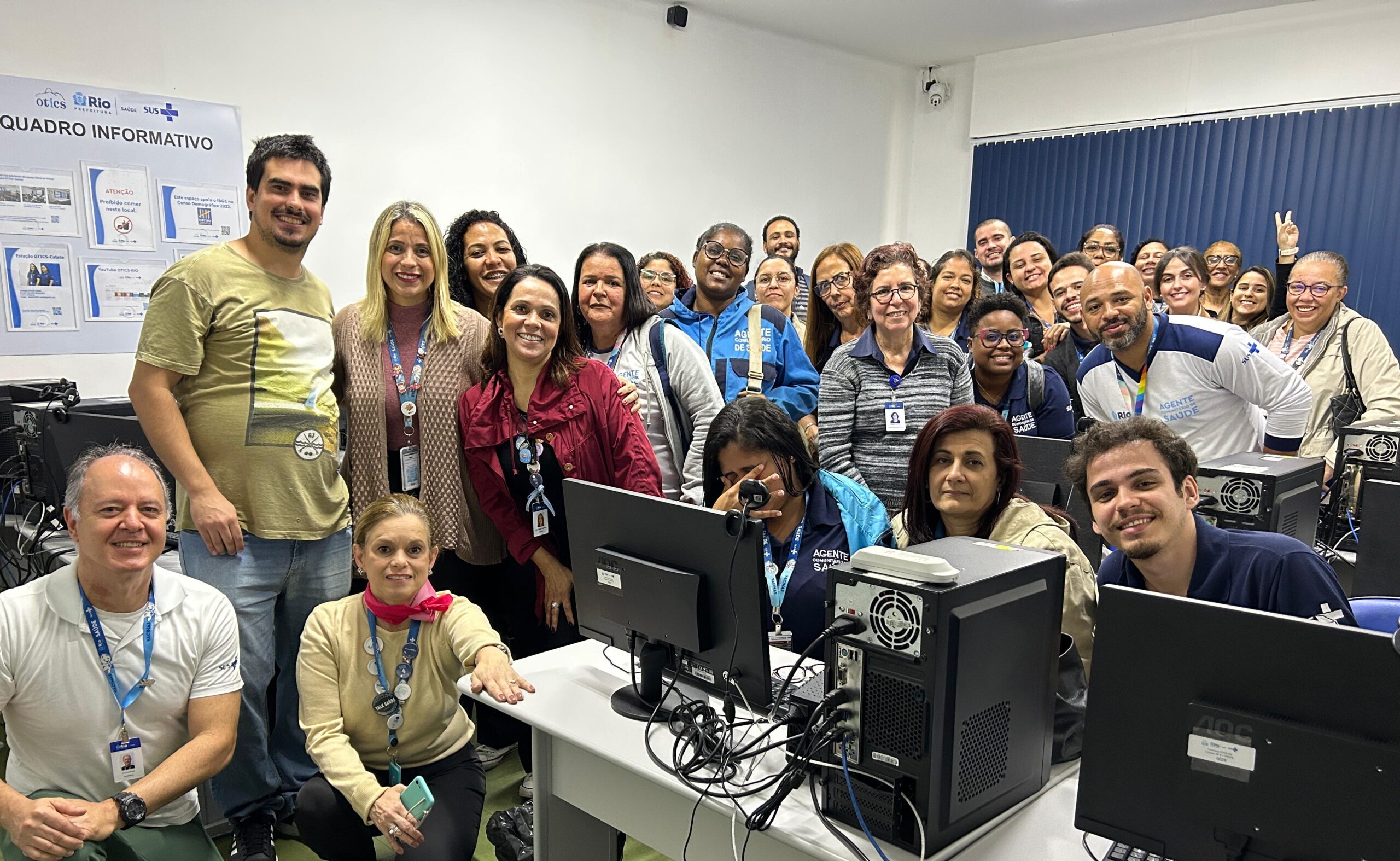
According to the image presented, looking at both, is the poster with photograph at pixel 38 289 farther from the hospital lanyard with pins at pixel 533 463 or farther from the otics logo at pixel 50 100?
the hospital lanyard with pins at pixel 533 463

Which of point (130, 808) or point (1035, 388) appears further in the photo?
point (1035, 388)

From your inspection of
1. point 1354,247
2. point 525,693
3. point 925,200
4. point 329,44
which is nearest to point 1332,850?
point 525,693

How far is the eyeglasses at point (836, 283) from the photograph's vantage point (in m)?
4.09

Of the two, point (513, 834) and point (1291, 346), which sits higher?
point (1291, 346)

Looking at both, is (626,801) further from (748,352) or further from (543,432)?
(748,352)

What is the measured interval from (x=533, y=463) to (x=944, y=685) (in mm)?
1535

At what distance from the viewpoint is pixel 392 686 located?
216 centimetres

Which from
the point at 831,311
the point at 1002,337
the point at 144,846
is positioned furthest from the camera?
the point at 831,311

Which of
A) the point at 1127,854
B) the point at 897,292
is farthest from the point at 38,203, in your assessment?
the point at 1127,854

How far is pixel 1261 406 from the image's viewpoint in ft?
10.3

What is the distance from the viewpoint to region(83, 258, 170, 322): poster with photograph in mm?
4047

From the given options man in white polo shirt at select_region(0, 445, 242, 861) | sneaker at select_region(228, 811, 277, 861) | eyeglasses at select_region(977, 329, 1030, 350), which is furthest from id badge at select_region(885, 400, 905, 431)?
sneaker at select_region(228, 811, 277, 861)

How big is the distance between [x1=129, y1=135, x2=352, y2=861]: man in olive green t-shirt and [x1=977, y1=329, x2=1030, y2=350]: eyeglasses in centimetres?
218

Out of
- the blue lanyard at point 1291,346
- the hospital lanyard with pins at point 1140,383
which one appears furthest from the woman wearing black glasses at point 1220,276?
the hospital lanyard with pins at point 1140,383
